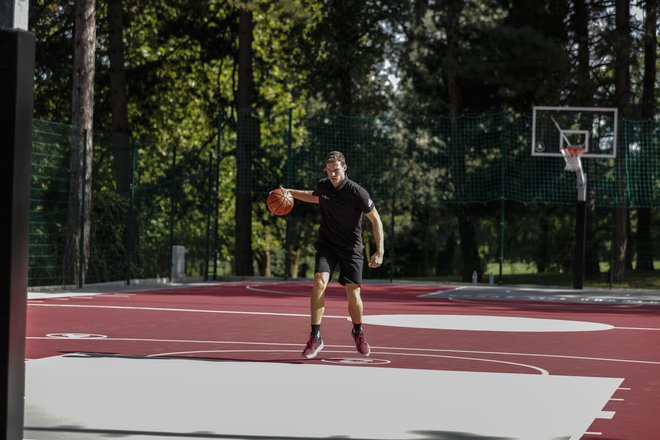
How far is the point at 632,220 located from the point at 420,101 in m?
9.51

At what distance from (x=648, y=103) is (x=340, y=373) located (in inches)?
1132

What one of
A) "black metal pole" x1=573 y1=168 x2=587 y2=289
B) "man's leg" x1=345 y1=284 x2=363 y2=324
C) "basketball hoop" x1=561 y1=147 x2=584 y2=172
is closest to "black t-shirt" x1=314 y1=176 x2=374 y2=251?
"man's leg" x1=345 y1=284 x2=363 y2=324

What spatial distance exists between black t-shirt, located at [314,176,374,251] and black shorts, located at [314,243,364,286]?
0.19 feet

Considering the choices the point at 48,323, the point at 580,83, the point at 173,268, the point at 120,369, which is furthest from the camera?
the point at 580,83

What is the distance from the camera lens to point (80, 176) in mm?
22828

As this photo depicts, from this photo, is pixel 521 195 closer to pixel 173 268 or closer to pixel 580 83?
pixel 580 83

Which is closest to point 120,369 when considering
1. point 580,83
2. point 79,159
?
point 79,159

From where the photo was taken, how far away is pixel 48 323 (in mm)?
15055

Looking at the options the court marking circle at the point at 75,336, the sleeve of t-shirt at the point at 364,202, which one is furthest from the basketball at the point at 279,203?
the court marking circle at the point at 75,336

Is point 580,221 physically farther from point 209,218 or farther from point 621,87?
point 621,87

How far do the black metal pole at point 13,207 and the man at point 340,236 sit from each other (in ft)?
23.9

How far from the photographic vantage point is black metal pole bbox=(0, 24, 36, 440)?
12.6ft

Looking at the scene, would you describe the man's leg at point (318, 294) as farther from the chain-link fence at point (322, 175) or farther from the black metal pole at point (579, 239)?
the black metal pole at point (579, 239)

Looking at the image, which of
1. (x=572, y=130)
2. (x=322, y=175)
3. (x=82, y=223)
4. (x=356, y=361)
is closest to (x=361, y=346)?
(x=356, y=361)
